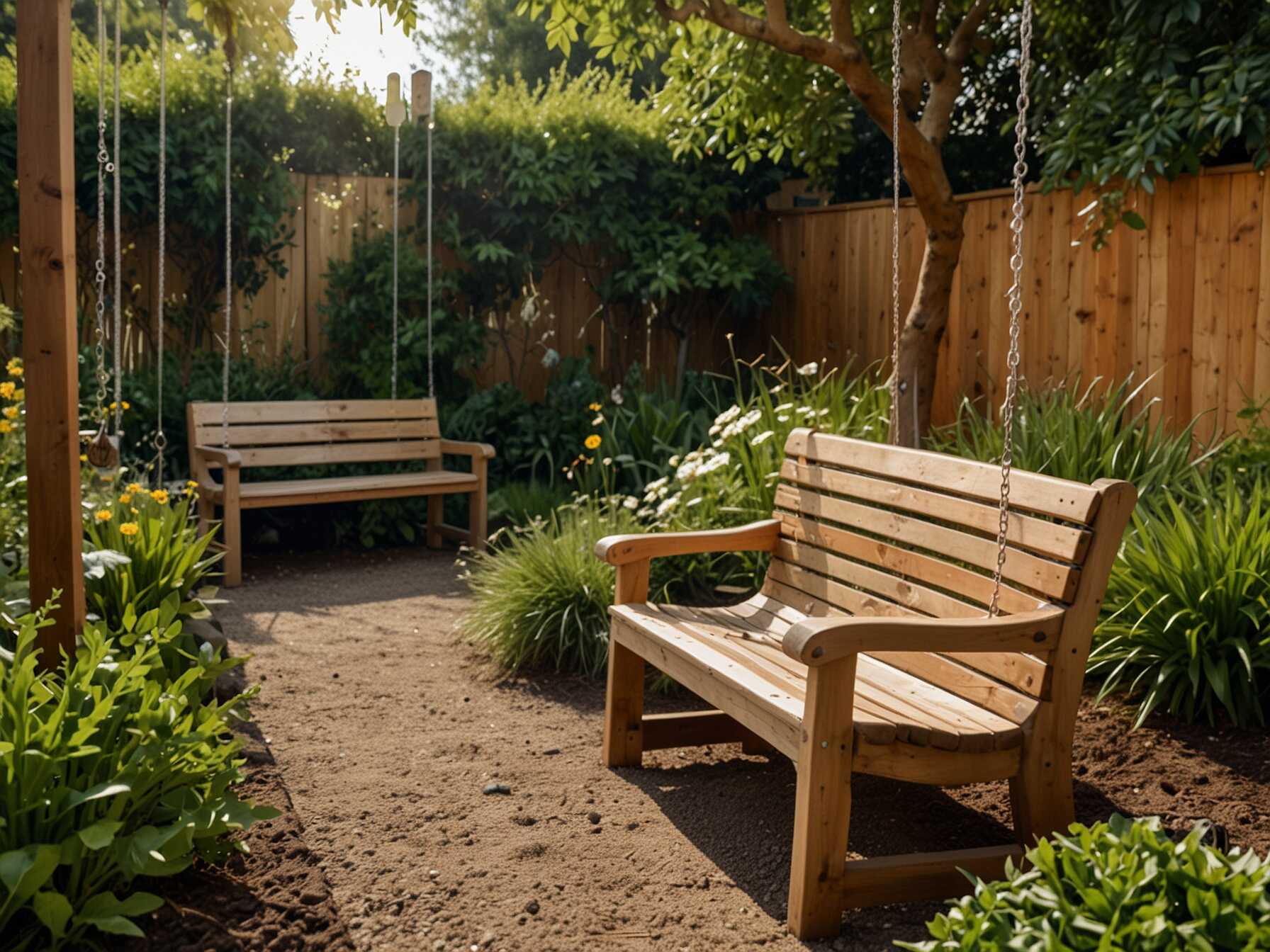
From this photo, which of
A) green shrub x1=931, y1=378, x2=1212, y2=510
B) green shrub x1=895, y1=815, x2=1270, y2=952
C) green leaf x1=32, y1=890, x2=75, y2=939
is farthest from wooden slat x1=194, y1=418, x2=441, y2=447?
green shrub x1=895, y1=815, x2=1270, y2=952

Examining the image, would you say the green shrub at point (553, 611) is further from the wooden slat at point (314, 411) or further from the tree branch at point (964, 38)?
the tree branch at point (964, 38)

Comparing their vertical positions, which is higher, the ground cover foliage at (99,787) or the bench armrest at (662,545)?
the bench armrest at (662,545)

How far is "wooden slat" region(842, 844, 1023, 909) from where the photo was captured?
280 cm

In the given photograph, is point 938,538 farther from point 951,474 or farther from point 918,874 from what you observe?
point 918,874

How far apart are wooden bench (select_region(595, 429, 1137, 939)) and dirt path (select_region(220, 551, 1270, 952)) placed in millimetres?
243

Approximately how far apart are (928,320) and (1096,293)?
156 cm

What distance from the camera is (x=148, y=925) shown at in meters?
2.52

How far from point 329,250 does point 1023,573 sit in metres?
6.55

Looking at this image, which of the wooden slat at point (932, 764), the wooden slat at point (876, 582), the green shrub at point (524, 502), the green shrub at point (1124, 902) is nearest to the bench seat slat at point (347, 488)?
the green shrub at point (524, 502)

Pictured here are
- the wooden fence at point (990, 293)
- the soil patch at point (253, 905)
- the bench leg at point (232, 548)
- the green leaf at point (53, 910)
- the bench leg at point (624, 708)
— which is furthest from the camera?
the bench leg at point (232, 548)

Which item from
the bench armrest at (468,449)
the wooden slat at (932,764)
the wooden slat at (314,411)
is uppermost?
the wooden slat at (314,411)

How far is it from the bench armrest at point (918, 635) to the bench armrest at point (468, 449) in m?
4.96

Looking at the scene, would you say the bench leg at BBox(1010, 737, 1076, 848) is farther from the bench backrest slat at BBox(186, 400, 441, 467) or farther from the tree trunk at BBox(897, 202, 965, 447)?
the bench backrest slat at BBox(186, 400, 441, 467)

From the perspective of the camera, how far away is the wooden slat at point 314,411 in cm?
711
